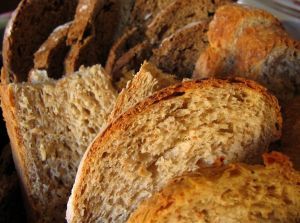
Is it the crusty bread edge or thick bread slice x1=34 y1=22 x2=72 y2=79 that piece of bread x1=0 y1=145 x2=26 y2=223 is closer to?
the crusty bread edge

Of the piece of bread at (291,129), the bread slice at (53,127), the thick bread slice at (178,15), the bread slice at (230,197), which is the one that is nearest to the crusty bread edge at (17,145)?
the bread slice at (53,127)

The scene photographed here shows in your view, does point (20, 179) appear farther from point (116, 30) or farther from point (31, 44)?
point (116, 30)

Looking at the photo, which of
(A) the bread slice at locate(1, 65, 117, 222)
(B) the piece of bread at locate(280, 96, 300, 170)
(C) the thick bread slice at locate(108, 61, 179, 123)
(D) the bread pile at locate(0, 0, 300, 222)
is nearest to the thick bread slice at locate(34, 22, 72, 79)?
(D) the bread pile at locate(0, 0, 300, 222)

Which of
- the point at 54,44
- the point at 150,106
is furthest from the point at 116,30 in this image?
the point at 150,106

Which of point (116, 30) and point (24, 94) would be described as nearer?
point (24, 94)

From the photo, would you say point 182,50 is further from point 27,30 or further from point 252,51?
point 27,30

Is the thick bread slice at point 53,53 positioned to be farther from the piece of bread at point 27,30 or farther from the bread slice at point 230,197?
the bread slice at point 230,197

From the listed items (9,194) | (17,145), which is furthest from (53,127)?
(9,194)
